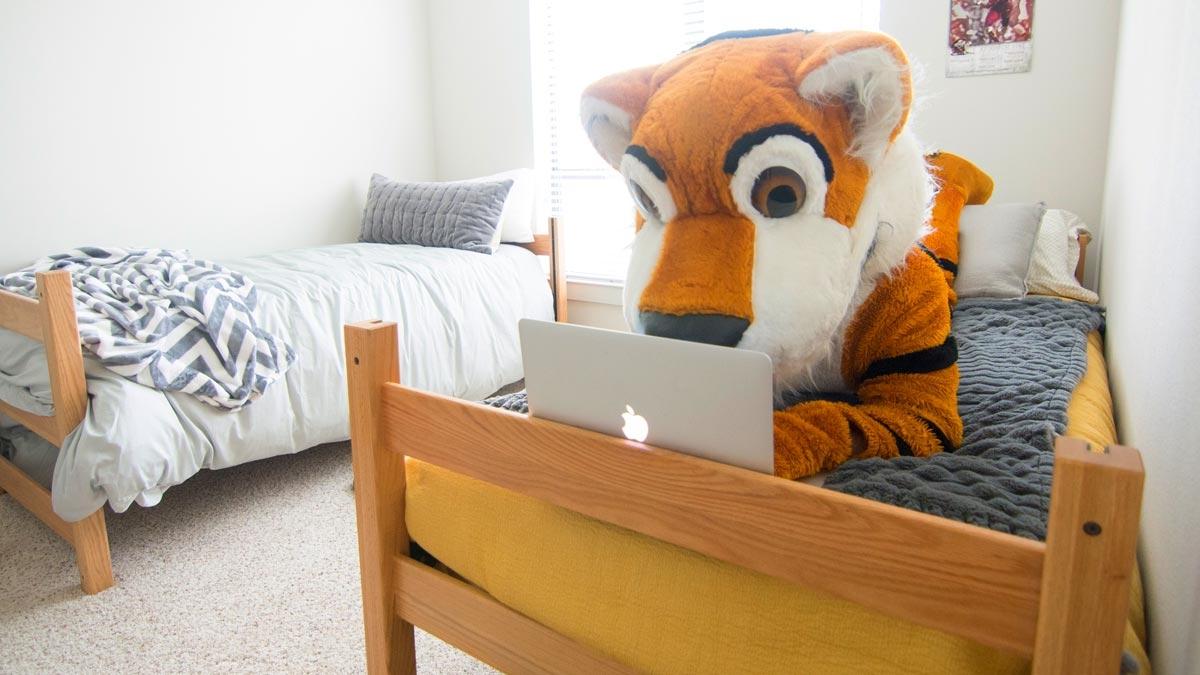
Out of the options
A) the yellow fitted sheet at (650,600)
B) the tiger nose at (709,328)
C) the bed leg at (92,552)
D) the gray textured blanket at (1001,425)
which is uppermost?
the tiger nose at (709,328)

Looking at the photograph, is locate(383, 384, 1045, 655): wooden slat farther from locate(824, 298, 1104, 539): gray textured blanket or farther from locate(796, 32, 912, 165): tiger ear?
locate(796, 32, 912, 165): tiger ear

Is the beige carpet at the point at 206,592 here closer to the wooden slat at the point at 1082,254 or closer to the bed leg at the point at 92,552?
the bed leg at the point at 92,552

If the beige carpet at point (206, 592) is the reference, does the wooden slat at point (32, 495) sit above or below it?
above

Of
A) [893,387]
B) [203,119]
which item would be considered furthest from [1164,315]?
[203,119]

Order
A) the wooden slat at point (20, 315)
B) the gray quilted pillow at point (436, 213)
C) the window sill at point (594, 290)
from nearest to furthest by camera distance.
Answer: the wooden slat at point (20, 315), the gray quilted pillow at point (436, 213), the window sill at point (594, 290)

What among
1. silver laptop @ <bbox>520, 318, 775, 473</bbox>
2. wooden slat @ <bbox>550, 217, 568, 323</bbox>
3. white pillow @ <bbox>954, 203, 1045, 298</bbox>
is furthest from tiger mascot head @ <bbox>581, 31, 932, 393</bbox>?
wooden slat @ <bbox>550, 217, 568, 323</bbox>

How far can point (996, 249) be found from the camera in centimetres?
185

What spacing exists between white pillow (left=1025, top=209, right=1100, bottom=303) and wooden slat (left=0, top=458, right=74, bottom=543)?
2.37 meters

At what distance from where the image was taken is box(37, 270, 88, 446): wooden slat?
1.51 meters

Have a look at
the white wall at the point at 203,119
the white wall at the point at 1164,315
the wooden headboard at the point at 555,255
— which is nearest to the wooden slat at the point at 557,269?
the wooden headboard at the point at 555,255

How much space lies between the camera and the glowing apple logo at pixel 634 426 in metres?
0.73

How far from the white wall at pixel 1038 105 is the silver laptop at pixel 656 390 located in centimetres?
164

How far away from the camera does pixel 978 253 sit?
185cm

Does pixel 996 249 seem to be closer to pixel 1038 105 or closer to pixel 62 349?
pixel 1038 105
